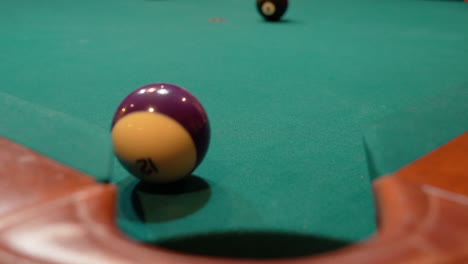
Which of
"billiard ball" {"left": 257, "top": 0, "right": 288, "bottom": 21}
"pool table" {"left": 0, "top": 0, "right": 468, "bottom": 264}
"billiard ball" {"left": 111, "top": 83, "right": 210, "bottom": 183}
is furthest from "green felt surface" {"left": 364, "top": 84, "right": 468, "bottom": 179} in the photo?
"billiard ball" {"left": 257, "top": 0, "right": 288, "bottom": 21}

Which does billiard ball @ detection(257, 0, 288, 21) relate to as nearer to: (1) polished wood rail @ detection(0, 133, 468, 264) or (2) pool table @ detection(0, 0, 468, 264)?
(2) pool table @ detection(0, 0, 468, 264)

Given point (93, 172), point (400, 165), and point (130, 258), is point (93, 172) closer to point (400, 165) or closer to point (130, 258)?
point (130, 258)

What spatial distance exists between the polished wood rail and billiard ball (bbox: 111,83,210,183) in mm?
470

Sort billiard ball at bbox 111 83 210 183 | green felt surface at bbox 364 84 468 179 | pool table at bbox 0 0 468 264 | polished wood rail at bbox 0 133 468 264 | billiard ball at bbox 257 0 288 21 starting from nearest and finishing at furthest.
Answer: polished wood rail at bbox 0 133 468 264, pool table at bbox 0 0 468 264, green felt surface at bbox 364 84 468 179, billiard ball at bbox 111 83 210 183, billiard ball at bbox 257 0 288 21

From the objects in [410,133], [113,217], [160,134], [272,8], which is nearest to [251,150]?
[160,134]

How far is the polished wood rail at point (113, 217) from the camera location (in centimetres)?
116

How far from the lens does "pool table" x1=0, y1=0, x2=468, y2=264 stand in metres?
1.31

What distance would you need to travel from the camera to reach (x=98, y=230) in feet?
4.15

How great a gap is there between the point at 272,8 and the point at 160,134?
17.6 feet

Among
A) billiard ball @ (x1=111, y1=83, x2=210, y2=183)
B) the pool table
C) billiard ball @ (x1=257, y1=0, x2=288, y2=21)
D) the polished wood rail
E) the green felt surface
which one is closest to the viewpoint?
the polished wood rail

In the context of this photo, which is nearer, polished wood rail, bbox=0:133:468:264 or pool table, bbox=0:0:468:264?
polished wood rail, bbox=0:133:468:264

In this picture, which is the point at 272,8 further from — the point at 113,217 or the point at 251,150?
the point at 113,217

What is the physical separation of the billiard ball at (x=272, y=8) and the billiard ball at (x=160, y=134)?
512 cm

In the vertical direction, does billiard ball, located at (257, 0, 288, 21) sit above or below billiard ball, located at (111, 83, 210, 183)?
below
